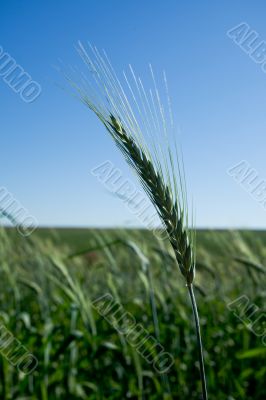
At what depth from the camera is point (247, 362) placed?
12.4ft

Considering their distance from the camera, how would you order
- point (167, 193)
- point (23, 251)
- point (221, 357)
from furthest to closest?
point (23, 251) < point (221, 357) < point (167, 193)

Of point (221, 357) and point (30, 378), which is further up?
point (30, 378)

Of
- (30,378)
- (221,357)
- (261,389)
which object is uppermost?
(30,378)

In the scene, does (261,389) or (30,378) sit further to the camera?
(261,389)

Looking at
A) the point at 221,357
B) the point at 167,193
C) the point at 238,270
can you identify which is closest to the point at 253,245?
the point at 238,270

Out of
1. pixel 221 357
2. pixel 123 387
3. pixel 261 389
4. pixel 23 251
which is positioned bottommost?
pixel 261 389

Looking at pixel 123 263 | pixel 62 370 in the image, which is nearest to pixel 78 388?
pixel 62 370

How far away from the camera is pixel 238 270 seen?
5.71m

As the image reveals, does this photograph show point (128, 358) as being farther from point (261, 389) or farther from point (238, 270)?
point (238, 270)

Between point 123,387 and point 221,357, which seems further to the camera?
point 221,357

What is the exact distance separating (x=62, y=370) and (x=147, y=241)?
3.59 ft

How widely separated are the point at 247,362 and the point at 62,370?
1395 mm

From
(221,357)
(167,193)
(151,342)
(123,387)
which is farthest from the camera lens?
(221,357)

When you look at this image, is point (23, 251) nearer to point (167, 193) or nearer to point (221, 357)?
point (221, 357)
